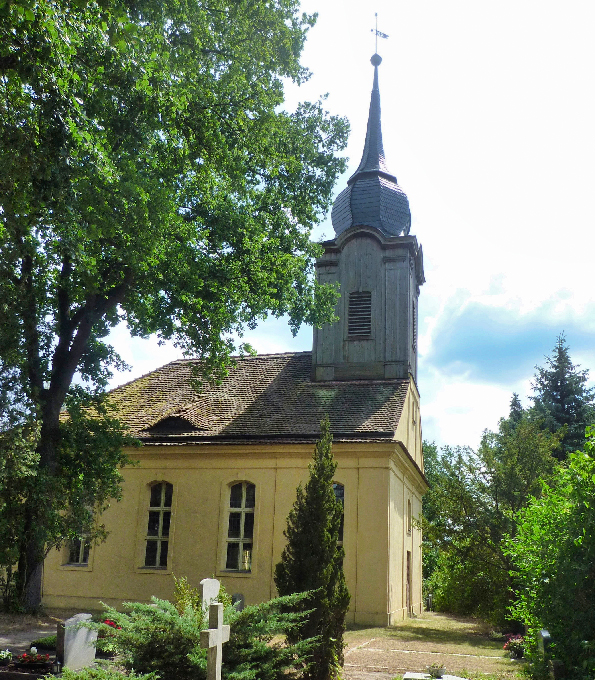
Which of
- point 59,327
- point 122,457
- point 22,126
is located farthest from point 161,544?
point 22,126

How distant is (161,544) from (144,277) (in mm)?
9809

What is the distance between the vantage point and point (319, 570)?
10.8m

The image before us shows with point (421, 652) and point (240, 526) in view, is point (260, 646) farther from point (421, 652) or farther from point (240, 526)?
point (240, 526)

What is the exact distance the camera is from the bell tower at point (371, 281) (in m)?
25.9

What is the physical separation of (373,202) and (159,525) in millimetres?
15018

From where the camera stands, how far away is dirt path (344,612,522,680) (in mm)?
12695

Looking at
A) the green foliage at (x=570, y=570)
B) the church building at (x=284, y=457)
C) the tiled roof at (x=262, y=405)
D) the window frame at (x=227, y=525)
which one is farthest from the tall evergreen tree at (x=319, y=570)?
the window frame at (x=227, y=525)

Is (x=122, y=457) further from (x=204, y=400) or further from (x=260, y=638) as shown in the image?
(x=260, y=638)

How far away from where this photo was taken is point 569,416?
3669 centimetres

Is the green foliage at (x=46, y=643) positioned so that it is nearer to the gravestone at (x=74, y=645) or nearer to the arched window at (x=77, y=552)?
the gravestone at (x=74, y=645)

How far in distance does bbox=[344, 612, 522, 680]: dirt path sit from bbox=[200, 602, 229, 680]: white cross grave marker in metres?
4.24

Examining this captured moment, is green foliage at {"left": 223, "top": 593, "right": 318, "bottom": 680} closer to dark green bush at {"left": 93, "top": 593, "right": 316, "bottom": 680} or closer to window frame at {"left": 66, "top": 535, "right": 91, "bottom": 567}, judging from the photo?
dark green bush at {"left": 93, "top": 593, "right": 316, "bottom": 680}

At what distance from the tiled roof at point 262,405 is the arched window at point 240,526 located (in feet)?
5.93

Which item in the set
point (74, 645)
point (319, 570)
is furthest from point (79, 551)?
point (319, 570)
